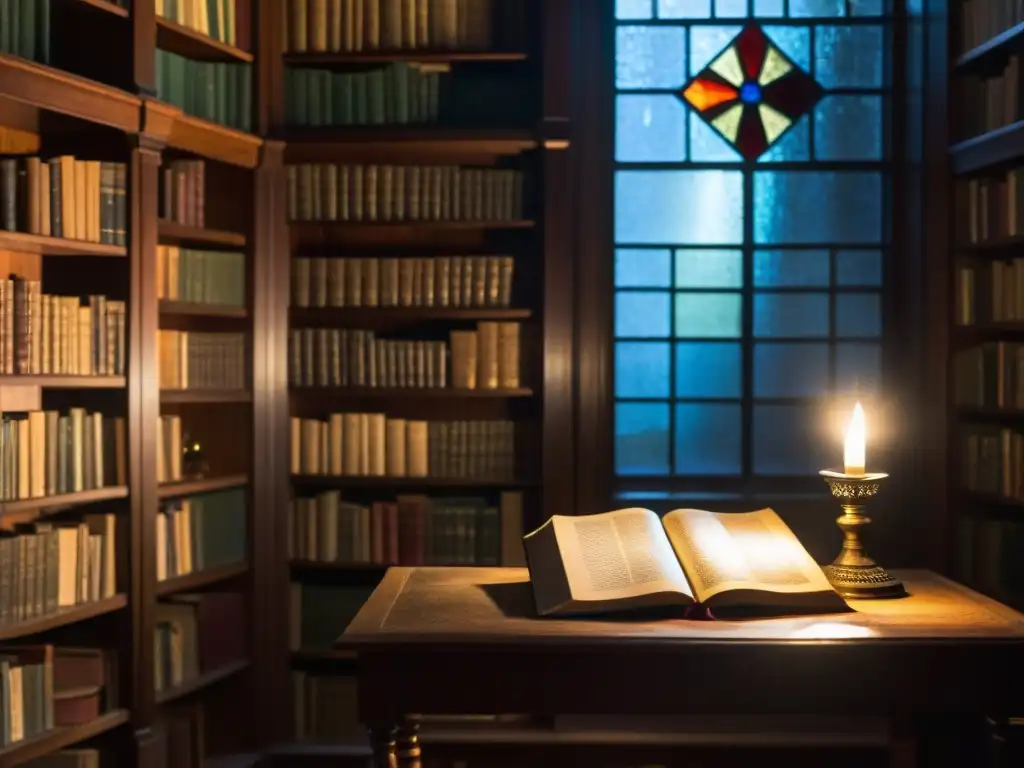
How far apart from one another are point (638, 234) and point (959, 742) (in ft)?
6.85

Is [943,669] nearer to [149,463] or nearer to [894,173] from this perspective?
[149,463]

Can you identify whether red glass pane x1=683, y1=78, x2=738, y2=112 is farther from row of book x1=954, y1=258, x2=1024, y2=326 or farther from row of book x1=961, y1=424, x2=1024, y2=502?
row of book x1=961, y1=424, x2=1024, y2=502

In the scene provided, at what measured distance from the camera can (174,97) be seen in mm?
4062

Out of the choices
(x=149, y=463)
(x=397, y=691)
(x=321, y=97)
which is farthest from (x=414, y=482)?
(x=397, y=691)

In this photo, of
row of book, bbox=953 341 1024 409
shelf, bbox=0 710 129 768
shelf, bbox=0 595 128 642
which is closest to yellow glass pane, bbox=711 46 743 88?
row of book, bbox=953 341 1024 409

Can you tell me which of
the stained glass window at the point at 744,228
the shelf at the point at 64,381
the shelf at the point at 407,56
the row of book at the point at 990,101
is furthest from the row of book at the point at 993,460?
the shelf at the point at 64,381

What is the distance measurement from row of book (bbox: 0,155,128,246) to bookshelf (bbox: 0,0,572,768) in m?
0.01

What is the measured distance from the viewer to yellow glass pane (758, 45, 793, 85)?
15.4ft

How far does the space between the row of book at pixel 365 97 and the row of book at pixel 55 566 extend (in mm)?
1666

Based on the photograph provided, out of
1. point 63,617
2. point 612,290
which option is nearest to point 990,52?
point 612,290

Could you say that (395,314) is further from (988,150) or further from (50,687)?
(988,150)

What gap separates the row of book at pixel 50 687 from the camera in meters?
3.27

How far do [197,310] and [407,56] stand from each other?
120 cm

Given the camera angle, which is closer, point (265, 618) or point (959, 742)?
point (959, 742)
